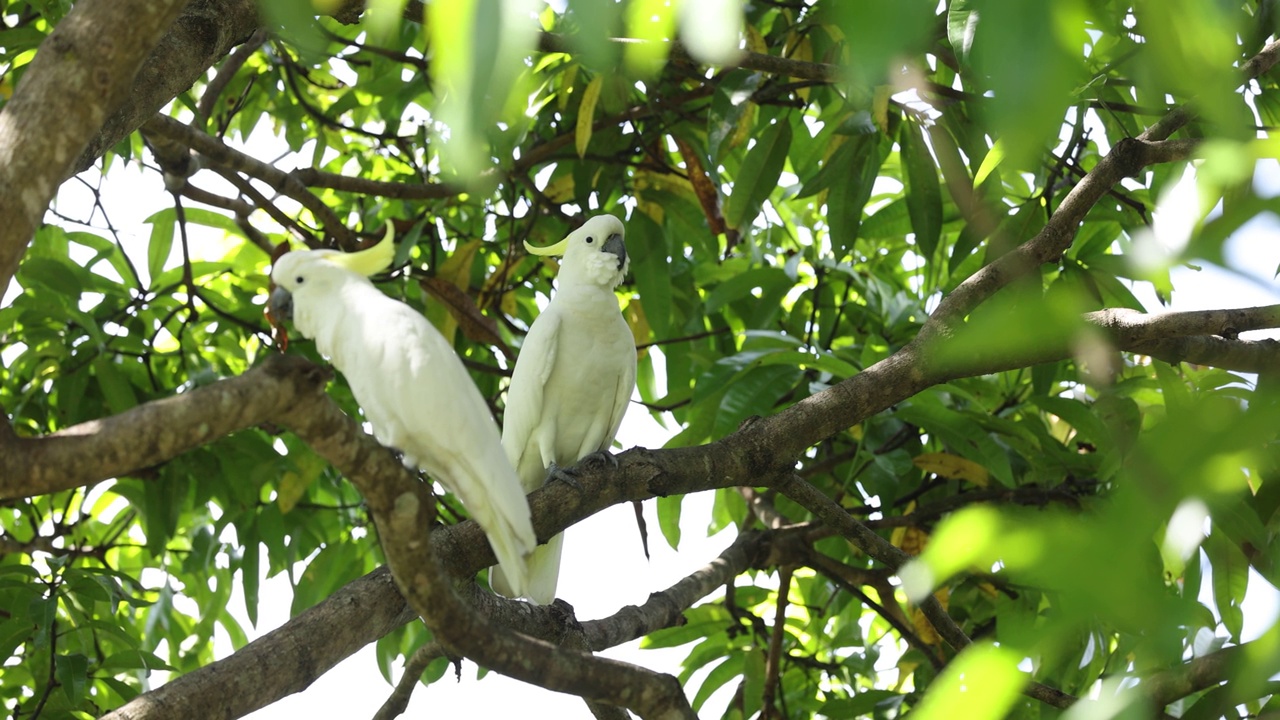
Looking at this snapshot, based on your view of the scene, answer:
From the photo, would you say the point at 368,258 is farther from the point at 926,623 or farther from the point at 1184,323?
the point at 926,623

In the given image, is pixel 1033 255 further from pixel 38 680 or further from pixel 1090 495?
pixel 38 680

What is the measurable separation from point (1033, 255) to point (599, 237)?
41.5 inches

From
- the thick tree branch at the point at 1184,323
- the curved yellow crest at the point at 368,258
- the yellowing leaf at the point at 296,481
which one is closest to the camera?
the curved yellow crest at the point at 368,258

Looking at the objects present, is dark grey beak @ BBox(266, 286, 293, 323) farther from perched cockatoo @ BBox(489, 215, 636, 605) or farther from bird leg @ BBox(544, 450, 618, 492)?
perched cockatoo @ BBox(489, 215, 636, 605)

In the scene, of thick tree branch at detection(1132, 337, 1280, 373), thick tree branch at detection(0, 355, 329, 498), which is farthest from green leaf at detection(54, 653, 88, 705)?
thick tree branch at detection(1132, 337, 1280, 373)

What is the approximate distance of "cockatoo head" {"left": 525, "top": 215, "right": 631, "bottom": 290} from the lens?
2.71 metres

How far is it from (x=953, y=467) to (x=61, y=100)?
236 cm

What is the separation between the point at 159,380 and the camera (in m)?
3.31

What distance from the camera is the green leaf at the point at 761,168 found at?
9.25ft

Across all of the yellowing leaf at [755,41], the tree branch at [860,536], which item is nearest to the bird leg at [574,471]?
the tree branch at [860,536]

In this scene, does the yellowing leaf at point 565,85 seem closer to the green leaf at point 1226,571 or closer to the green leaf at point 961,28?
the green leaf at point 961,28

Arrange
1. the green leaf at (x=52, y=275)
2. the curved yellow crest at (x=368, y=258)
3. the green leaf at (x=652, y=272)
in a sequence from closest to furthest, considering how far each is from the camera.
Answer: the curved yellow crest at (x=368, y=258) < the green leaf at (x=52, y=275) < the green leaf at (x=652, y=272)

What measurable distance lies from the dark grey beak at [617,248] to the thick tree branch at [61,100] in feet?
4.96

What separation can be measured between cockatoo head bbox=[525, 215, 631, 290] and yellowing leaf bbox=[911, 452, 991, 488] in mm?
1001
